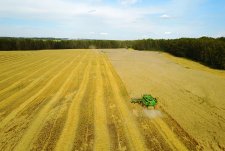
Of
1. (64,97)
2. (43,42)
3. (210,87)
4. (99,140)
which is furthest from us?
(43,42)

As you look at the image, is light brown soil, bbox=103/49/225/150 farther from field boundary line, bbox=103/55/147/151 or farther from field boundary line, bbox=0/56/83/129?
field boundary line, bbox=0/56/83/129

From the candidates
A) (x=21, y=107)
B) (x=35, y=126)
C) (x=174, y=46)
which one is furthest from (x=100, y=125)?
(x=174, y=46)

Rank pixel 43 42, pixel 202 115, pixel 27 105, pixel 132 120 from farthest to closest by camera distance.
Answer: pixel 43 42, pixel 27 105, pixel 202 115, pixel 132 120

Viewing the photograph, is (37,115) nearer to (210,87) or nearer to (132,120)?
(132,120)

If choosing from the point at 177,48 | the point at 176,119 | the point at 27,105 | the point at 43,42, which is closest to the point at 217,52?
the point at 177,48

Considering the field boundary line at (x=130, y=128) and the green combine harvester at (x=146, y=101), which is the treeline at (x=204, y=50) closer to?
the green combine harvester at (x=146, y=101)

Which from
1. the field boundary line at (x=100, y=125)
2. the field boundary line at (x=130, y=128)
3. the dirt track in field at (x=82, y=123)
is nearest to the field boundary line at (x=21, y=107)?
the dirt track in field at (x=82, y=123)

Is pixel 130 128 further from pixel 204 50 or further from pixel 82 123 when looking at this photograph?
pixel 204 50

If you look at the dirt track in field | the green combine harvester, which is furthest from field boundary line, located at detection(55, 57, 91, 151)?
the green combine harvester

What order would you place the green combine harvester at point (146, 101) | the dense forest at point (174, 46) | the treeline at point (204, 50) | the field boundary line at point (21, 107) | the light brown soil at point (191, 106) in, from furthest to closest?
the dense forest at point (174, 46) < the treeline at point (204, 50) < the green combine harvester at point (146, 101) < the field boundary line at point (21, 107) < the light brown soil at point (191, 106)
